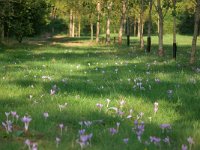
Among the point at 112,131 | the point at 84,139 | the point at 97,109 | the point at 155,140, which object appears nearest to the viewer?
the point at 84,139

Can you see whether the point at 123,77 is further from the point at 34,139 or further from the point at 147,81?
the point at 34,139

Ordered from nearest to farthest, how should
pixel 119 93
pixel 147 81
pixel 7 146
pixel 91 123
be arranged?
pixel 7 146
pixel 91 123
pixel 119 93
pixel 147 81

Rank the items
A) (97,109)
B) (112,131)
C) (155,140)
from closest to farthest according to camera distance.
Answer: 1. (155,140)
2. (112,131)
3. (97,109)

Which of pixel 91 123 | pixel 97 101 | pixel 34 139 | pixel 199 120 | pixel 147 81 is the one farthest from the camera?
pixel 147 81

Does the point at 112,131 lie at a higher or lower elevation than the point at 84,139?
lower

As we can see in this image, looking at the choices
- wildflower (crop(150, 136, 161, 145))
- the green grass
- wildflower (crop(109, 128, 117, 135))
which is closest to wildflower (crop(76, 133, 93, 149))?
the green grass

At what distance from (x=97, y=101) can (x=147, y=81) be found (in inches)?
134

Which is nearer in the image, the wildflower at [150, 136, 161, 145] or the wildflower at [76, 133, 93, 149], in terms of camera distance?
the wildflower at [76, 133, 93, 149]

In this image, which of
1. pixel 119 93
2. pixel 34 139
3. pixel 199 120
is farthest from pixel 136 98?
pixel 34 139

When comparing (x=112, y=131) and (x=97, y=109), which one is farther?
(x=97, y=109)

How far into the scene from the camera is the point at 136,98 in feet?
28.7

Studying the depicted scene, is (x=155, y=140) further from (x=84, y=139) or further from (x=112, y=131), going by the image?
(x=84, y=139)

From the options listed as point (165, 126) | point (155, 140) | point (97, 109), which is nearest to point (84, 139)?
point (155, 140)

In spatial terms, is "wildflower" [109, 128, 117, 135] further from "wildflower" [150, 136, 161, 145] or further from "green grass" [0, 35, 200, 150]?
"wildflower" [150, 136, 161, 145]
